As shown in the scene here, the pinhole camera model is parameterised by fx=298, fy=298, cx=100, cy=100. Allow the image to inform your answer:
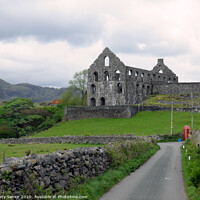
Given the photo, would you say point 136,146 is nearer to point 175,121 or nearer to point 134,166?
point 134,166

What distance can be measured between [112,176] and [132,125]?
161 ft

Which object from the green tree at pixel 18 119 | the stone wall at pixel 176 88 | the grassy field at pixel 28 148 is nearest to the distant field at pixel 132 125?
the green tree at pixel 18 119

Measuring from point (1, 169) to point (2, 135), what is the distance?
214ft

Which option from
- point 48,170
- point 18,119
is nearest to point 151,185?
point 48,170

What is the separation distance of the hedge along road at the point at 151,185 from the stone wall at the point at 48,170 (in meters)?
1.95

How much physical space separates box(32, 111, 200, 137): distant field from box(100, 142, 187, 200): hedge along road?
32673 millimetres

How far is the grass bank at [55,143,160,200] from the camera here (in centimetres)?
1452

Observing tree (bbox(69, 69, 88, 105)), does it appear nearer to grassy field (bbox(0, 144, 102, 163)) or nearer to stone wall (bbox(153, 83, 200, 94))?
stone wall (bbox(153, 83, 200, 94))

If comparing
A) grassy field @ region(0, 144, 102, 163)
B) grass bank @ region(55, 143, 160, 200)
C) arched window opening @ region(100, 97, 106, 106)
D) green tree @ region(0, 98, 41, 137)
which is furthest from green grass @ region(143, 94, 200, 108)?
grass bank @ region(55, 143, 160, 200)

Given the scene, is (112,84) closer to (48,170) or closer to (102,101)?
(102,101)

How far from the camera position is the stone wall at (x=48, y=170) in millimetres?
10320

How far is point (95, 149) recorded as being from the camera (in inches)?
733

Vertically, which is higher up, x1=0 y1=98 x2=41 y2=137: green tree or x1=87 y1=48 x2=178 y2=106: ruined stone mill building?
x1=87 y1=48 x2=178 y2=106: ruined stone mill building

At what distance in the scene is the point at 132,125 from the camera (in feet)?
221
